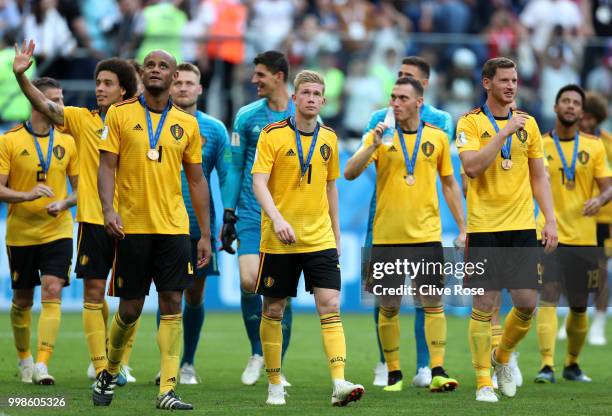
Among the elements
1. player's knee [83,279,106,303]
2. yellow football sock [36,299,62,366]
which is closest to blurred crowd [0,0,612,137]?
yellow football sock [36,299,62,366]

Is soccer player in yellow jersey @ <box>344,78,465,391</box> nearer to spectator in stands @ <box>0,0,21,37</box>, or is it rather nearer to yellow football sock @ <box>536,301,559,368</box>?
yellow football sock @ <box>536,301,559,368</box>

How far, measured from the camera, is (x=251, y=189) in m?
11.1

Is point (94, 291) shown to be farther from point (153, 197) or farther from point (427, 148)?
point (427, 148)

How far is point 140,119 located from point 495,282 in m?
3.00

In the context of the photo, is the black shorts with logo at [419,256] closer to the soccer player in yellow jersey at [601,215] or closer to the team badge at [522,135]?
the team badge at [522,135]

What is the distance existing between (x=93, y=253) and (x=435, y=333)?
2.86 metres

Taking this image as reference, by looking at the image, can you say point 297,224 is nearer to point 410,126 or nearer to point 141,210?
point 141,210

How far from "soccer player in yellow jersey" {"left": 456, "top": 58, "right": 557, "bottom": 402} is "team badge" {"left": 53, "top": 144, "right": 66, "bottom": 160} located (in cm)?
364

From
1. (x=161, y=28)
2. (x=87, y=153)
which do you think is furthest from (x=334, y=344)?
(x=161, y=28)

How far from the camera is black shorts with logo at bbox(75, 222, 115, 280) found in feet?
32.6

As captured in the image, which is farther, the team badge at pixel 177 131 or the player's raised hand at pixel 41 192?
the player's raised hand at pixel 41 192

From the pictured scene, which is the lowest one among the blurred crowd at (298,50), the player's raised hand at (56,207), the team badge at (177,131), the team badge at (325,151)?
the player's raised hand at (56,207)

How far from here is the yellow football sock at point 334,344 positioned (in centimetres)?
881

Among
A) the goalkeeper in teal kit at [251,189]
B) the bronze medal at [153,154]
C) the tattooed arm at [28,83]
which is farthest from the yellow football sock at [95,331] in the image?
the bronze medal at [153,154]
